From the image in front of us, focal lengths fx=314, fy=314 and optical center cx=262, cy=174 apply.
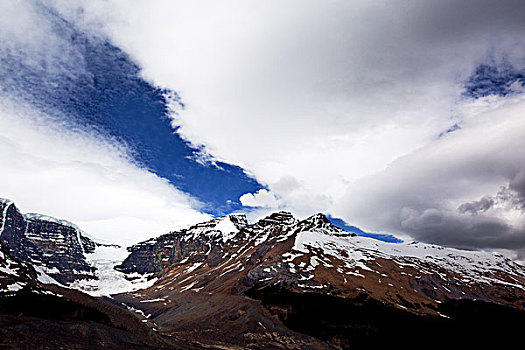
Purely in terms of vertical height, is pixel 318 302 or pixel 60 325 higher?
pixel 318 302

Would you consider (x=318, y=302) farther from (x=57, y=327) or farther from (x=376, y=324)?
(x=57, y=327)

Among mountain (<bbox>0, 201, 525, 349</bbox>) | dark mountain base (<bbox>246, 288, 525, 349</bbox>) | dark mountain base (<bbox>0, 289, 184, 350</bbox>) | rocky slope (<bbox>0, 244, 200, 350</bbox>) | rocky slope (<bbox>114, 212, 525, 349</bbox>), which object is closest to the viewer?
dark mountain base (<bbox>0, 289, 184, 350</bbox>)

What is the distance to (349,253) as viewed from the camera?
199 m

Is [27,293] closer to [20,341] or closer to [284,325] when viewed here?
[20,341]

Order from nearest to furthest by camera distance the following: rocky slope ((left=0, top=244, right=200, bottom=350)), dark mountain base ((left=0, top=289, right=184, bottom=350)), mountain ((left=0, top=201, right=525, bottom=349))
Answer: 1. dark mountain base ((left=0, top=289, right=184, bottom=350))
2. rocky slope ((left=0, top=244, right=200, bottom=350))
3. mountain ((left=0, top=201, right=525, bottom=349))

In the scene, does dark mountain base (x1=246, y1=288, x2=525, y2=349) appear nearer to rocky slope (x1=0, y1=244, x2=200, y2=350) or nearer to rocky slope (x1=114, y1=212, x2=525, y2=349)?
rocky slope (x1=114, y1=212, x2=525, y2=349)

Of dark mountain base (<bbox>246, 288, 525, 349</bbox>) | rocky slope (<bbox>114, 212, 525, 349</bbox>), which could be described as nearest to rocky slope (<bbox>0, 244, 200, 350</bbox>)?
rocky slope (<bbox>114, 212, 525, 349</bbox>)

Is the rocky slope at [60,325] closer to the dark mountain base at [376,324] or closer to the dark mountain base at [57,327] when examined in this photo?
the dark mountain base at [57,327]

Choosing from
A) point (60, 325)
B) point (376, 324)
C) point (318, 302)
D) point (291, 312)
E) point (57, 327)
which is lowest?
point (57, 327)

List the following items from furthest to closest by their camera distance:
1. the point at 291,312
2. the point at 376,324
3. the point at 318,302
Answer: the point at 318,302
the point at 291,312
the point at 376,324

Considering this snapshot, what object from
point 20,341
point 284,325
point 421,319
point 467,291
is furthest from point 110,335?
point 467,291

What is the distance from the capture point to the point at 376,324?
9394 cm

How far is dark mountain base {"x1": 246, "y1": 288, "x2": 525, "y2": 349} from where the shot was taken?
86.2 meters

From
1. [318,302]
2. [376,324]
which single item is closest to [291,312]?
[318,302]
